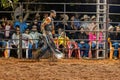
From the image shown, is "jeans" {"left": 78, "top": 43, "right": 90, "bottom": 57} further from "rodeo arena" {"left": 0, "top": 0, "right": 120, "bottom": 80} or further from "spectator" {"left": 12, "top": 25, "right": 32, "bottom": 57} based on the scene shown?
"spectator" {"left": 12, "top": 25, "right": 32, "bottom": 57}

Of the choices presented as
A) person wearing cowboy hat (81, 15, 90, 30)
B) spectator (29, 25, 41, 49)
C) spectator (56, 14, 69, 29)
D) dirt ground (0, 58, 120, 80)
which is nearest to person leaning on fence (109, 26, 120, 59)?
person wearing cowboy hat (81, 15, 90, 30)

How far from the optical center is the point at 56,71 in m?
11.1

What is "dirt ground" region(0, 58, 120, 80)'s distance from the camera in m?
10.1

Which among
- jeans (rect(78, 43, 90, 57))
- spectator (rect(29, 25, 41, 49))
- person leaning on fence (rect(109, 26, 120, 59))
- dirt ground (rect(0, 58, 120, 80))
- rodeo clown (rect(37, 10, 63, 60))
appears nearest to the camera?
dirt ground (rect(0, 58, 120, 80))

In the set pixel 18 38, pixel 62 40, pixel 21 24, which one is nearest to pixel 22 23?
pixel 21 24

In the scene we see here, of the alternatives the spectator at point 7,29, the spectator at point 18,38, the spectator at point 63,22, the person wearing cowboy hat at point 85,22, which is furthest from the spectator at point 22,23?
the person wearing cowboy hat at point 85,22

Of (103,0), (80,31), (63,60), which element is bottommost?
(63,60)

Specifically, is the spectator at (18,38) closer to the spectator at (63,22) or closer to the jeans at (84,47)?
the spectator at (63,22)

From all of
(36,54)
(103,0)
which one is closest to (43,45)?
(36,54)

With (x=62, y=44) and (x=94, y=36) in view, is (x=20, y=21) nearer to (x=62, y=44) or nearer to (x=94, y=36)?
(x=62, y=44)

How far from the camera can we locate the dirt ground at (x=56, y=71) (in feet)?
33.0

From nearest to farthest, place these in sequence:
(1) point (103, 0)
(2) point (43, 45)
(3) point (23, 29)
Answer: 1. (2) point (43, 45)
2. (3) point (23, 29)
3. (1) point (103, 0)

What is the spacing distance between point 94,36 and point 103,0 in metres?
1.77

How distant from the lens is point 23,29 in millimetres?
14711
